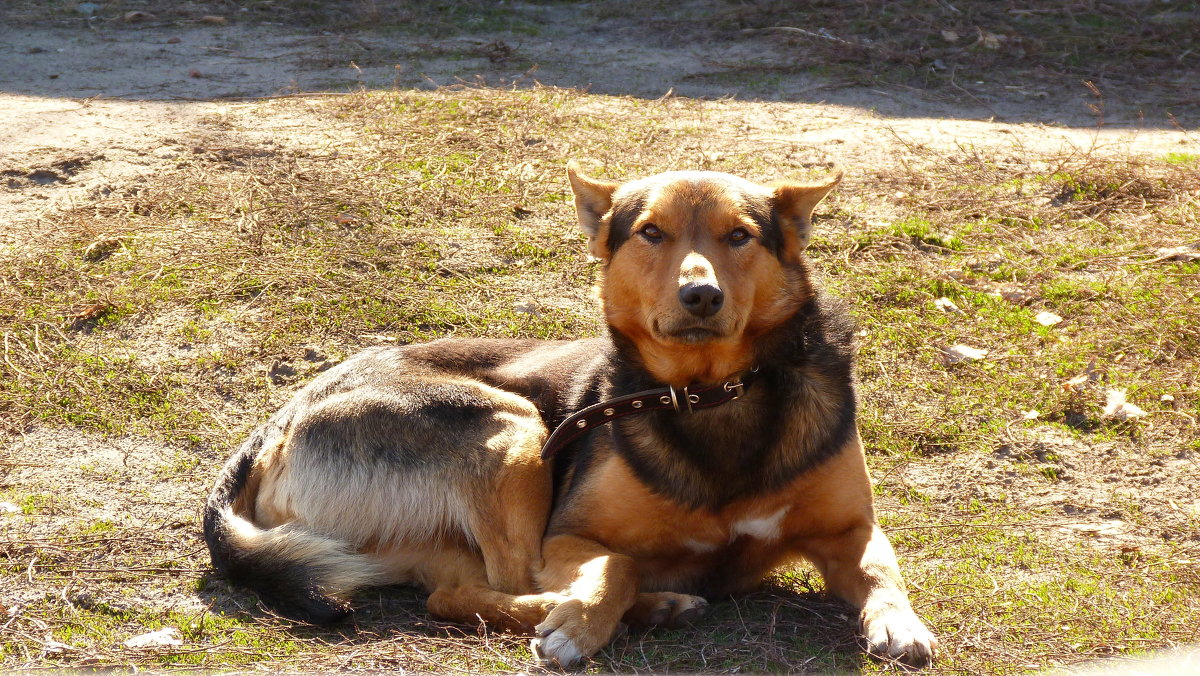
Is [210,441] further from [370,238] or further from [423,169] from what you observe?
[423,169]

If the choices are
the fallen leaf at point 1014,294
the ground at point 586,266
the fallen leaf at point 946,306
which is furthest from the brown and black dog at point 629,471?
the fallen leaf at point 1014,294

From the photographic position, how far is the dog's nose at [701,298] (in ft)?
12.5

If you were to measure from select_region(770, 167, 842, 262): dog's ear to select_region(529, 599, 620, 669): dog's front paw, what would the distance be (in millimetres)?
1771

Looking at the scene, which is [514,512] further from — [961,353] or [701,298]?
[961,353]

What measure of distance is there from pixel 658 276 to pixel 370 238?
3.77 meters

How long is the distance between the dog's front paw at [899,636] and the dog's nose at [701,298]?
1243 mm

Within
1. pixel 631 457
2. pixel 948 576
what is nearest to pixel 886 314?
pixel 948 576

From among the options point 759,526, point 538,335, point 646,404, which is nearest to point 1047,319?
point 538,335

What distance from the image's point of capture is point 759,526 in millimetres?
4133

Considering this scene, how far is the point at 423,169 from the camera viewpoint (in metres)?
8.37

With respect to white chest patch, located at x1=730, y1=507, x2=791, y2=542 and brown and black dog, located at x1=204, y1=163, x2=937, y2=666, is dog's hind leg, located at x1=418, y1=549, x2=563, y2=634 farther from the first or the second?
white chest patch, located at x1=730, y1=507, x2=791, y2=542

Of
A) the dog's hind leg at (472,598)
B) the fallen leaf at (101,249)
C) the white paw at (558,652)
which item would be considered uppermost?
the fallen leaf at (101,249)

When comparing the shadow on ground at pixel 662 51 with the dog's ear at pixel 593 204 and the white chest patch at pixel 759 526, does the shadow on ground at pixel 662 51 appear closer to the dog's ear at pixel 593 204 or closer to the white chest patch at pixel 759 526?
the dog's ear at pixel 593 204

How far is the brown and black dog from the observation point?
13.2 feet
